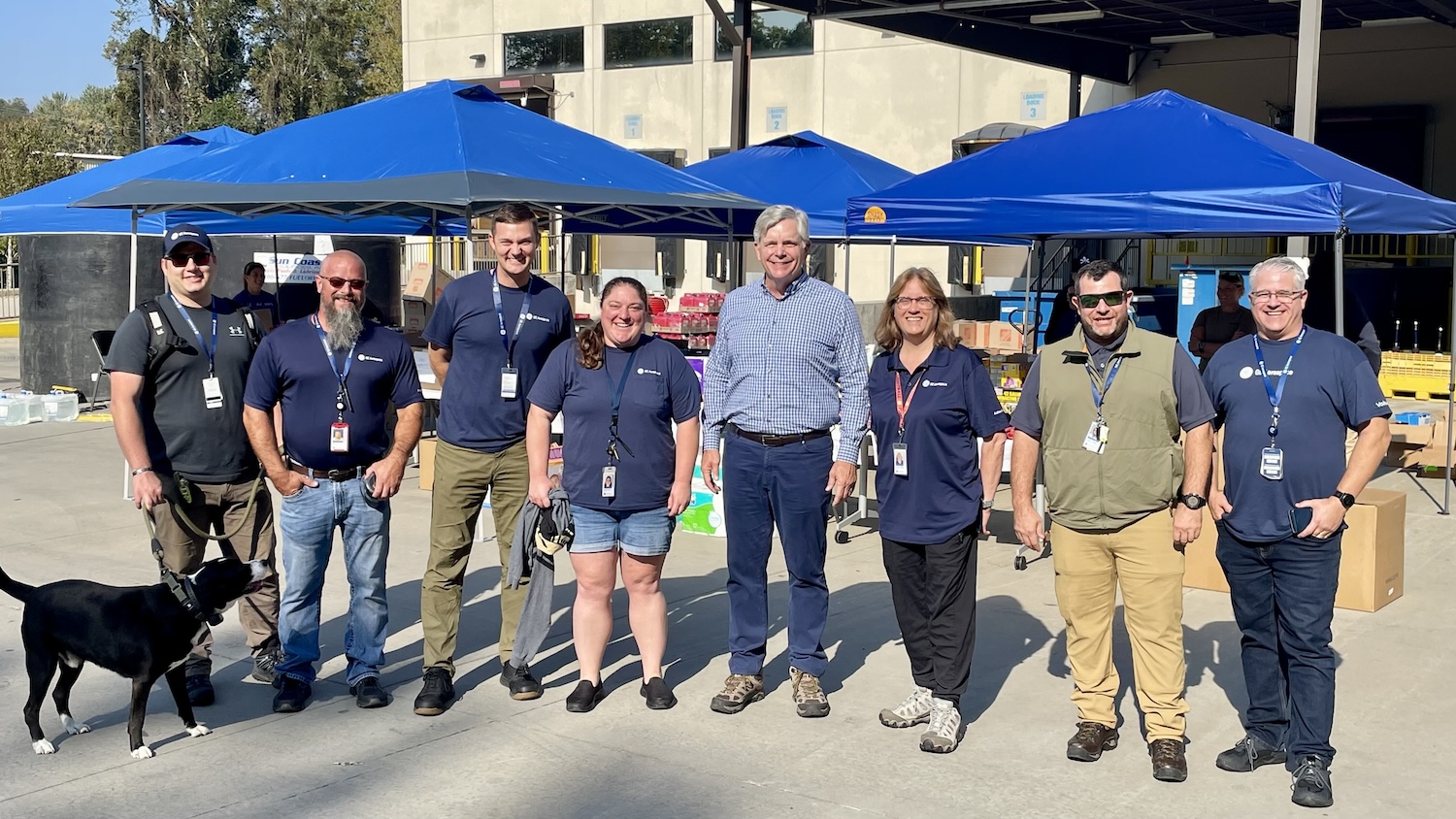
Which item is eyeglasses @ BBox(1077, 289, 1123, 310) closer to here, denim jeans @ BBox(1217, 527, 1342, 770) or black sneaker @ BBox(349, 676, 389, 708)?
denim jeans @ BBox(1217, 527, 1342, 770)

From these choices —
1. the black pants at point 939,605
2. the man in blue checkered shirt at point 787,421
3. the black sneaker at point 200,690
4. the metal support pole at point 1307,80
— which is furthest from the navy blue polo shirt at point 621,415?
the metal support pole at point 1307,80

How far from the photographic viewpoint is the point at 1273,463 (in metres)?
4.58

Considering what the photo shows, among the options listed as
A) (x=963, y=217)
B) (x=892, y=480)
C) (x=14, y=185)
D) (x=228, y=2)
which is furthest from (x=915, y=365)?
(x=228, y=2)

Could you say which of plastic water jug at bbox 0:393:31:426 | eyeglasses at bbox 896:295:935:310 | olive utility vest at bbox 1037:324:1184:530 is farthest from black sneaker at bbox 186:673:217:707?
plastic water jug at bbox 0:393:31:426

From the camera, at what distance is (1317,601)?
459 cm

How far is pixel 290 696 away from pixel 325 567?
1.69 ft

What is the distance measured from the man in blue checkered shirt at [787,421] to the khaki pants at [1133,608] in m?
0.93

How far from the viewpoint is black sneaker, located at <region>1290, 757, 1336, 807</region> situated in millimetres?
4477

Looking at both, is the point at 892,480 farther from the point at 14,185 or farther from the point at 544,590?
the point at 14,185

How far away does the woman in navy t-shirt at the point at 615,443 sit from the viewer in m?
5.28

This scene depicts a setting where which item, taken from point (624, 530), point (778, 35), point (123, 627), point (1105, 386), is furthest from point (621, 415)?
point (778, 35)

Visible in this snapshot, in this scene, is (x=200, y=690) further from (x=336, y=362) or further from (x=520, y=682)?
(x=336, y=362)

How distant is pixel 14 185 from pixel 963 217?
121ft

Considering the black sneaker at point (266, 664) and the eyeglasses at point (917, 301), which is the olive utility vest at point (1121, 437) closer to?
the eyeglasses at point (917, 301)
